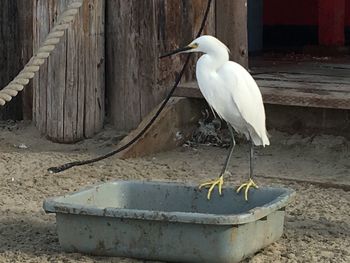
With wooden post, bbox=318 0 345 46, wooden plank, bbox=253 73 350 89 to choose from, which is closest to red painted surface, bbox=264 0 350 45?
wooden post, bbox=318 0 345 46

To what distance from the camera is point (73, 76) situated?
18.2 ft

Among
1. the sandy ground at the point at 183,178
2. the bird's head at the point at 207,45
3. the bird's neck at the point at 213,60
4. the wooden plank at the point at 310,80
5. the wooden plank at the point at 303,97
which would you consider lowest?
the sandy ground at the point at 183,178

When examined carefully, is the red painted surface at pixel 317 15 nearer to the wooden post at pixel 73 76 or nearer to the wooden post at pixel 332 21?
the wooden post at pixel 332 21

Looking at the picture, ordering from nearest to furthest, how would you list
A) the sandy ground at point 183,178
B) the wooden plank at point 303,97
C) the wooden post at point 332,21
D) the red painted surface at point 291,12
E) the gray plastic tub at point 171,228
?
1. the gray plastic tub at point 171,228
2. the sandy ground at point 183,178
3. the wooden plank at point 303,97
4. the wooden post at point 332,21
5. the red painted surface at point 291,12

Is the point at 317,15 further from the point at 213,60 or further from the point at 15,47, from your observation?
the point at 213,60

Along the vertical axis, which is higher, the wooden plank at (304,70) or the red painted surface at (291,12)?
the red painted surface at (291,12)

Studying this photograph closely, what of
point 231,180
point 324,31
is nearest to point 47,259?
point 231,180

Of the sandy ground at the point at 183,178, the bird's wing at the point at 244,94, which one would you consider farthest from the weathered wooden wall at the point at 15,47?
the bird's wing at the point at 244,94

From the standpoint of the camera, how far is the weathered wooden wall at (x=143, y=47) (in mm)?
5484

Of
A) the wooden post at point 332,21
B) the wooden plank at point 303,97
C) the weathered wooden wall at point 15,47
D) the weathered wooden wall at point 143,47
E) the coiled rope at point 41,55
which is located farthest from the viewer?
the wooden post at point 332,21

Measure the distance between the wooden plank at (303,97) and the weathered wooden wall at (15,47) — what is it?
3.97ft

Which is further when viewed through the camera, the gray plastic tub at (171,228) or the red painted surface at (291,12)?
the red painted surface at (291,12)

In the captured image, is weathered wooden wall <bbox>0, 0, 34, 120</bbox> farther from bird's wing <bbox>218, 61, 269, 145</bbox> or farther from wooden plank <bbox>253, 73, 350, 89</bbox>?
bird's wing <bbox>218, 61, 269, 145</bbox>

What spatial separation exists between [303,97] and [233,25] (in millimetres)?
757
